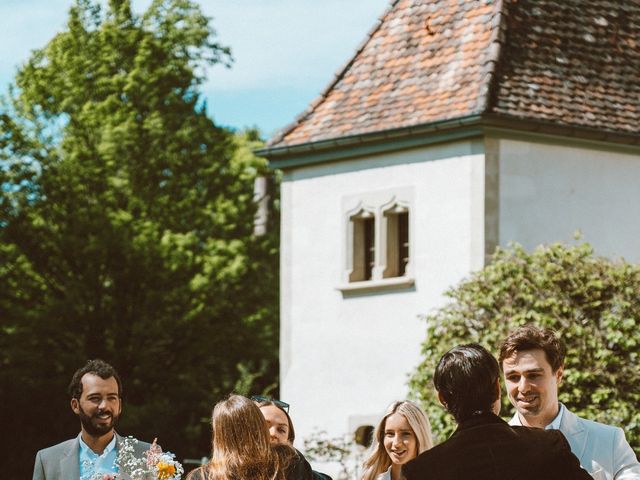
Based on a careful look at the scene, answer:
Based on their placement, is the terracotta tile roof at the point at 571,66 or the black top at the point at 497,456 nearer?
the black top at the point at 497,456

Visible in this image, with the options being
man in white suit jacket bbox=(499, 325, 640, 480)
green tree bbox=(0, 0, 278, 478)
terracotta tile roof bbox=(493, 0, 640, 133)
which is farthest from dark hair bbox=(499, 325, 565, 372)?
green tree bbox=(0, 0, 278, 478)

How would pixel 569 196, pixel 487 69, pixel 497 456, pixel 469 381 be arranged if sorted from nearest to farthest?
pixel 497 456
pixel 469 381
pixel 487 69
pixel 569 196

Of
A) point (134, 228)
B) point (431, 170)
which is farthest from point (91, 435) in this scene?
point (134, 228)

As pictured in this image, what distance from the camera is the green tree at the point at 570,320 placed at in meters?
18.8

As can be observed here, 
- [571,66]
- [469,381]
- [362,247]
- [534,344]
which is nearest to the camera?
[469,381]

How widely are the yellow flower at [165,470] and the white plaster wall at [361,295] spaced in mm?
15375

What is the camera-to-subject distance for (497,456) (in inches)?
248

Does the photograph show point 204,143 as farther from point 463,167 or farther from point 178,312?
point 463,167

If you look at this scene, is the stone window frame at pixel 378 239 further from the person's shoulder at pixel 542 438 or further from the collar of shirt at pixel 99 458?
the person's shoulder at pixel 542 438

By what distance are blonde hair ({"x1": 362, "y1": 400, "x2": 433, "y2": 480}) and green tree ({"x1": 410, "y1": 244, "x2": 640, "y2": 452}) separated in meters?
9.10

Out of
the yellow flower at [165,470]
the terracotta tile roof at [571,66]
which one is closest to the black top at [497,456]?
the yellow flower at [165,470]

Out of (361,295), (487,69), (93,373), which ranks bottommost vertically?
(93,373)

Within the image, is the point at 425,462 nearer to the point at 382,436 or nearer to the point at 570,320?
the point at 382,436

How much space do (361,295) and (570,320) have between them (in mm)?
5801
